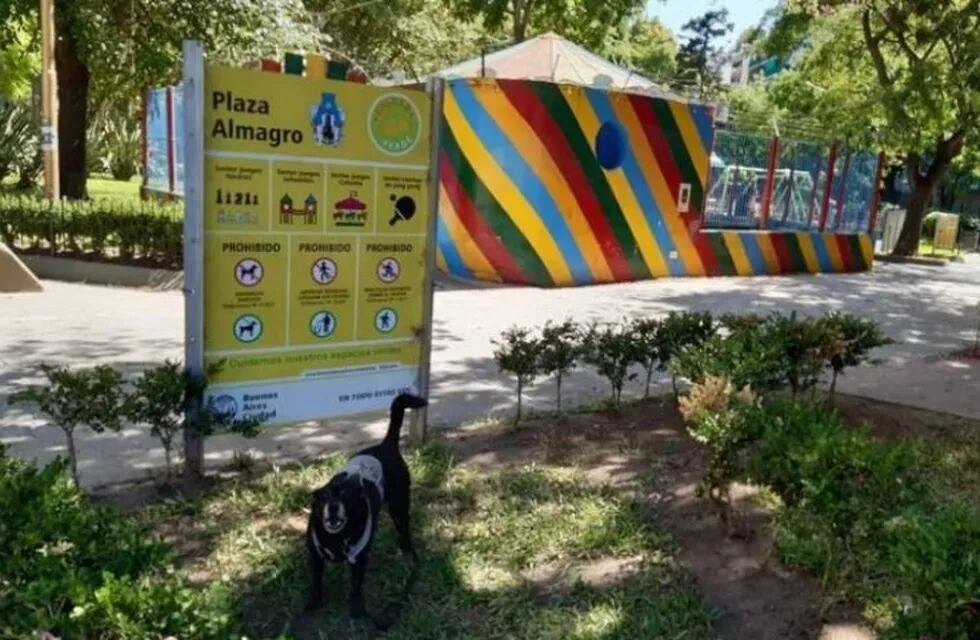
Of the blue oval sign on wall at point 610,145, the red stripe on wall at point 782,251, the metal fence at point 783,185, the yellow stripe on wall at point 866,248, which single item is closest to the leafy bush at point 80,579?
the blue oval sign on wall at point 610,145

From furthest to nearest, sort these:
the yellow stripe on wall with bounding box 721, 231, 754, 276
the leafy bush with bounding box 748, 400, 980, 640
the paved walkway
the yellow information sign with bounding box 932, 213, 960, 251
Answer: the yellow information sign with bounding box 932, 213, 960, 251
the yellow stripe on wall with bounding box 721, 231, 754, 276
the paved walkway
the leafy bush with bounding box 748, 400, 980, 640

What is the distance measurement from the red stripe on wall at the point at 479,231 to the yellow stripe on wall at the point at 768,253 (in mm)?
5288

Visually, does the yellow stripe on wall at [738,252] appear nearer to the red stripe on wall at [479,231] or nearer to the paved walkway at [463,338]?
the paved walkway at [463,338]

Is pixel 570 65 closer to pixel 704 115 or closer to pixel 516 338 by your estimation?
pixel 704 115

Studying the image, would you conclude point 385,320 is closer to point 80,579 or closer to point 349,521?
point 349,521

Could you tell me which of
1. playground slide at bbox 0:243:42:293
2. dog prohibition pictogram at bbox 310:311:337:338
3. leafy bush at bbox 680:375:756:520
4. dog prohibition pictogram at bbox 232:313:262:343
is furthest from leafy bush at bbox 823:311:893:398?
playground slide at bbox 0:243:42:293

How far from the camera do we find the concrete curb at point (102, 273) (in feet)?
33.6

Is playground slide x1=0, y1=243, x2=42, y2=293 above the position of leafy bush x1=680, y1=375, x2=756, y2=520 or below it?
below

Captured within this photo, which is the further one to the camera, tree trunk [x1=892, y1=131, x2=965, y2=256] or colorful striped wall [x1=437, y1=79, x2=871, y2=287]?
tree trunk [x1=892, y1=131, x2=965, y2=256]

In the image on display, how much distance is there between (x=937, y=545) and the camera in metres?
2.42

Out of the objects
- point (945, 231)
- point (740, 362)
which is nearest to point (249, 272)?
point (740, 362)

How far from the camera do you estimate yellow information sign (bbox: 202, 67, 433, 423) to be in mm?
4004

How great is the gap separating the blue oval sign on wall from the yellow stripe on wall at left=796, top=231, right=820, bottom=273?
5021 millimetres

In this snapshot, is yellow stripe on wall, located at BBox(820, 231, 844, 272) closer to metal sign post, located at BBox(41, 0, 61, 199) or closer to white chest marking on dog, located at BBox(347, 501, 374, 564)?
metal sign post, located at BBox(41, 0, 61, 199)
